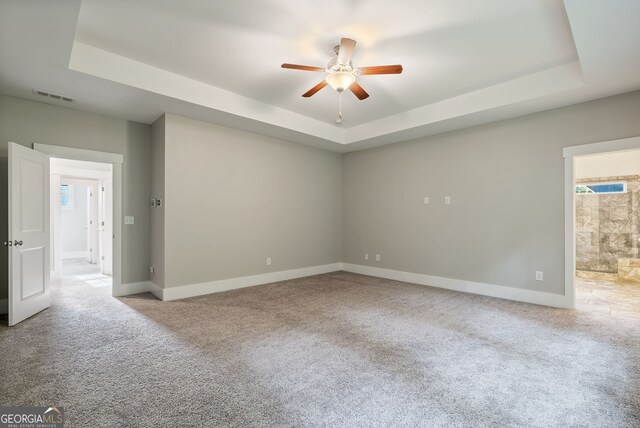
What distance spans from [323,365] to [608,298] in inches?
190

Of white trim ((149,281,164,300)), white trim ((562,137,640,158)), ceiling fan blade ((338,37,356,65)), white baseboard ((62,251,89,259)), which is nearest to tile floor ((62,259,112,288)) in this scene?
white baseboard ((62,251,89,259))

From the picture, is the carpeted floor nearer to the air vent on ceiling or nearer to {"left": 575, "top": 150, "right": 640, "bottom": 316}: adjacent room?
the air vent on ceiling

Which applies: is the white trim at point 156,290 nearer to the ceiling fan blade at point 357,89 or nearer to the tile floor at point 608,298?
the ceiling fan blade at point 357,89

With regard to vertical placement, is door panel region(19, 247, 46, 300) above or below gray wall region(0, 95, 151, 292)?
below

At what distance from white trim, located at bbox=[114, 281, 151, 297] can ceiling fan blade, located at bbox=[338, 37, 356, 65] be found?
14.5 ft

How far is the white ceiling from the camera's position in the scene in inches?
103

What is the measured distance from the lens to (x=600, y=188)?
21.7ft

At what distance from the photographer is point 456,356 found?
2707 millimetres

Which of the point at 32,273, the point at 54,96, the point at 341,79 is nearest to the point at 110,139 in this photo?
the point at 54,96

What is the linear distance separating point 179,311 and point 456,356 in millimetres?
3239

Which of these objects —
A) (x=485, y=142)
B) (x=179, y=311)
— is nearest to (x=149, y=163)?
(x=179, y=311)

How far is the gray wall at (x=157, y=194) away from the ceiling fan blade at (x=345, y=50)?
2.91 metres

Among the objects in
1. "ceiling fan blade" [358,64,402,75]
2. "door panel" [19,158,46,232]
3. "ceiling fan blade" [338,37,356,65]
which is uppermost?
"ceiling fan blade" [338,37,356,65]

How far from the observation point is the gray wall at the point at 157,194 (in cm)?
454
